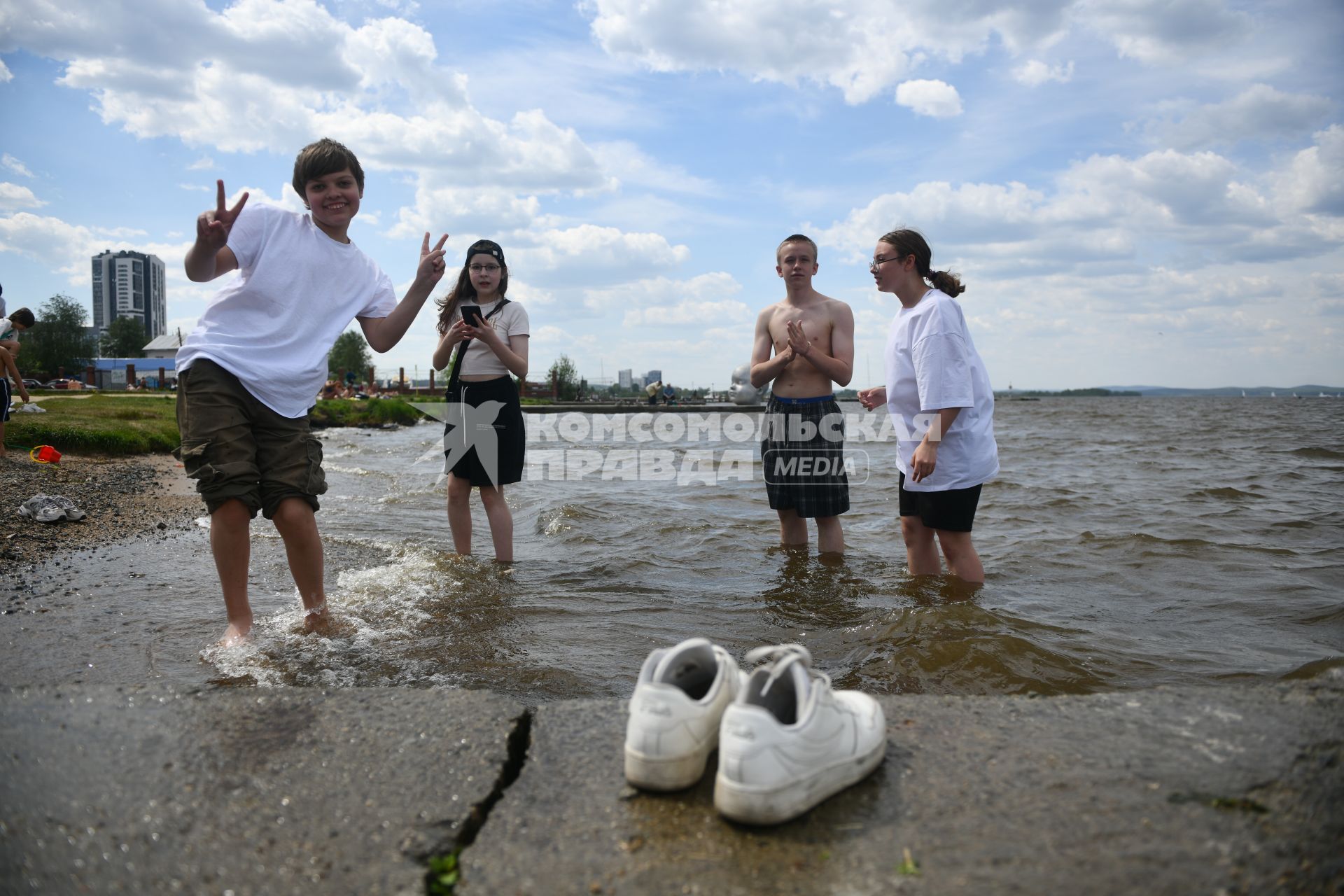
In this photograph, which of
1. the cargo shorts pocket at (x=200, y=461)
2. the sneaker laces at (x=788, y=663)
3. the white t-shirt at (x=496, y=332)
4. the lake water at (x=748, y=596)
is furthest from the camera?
the white t-shirt at (x=496, y=332)

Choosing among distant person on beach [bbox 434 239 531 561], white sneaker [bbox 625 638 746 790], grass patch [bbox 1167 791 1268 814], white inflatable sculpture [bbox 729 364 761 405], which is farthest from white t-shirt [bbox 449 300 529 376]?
white inflatable sculpture [bbox 729 364 761 405]

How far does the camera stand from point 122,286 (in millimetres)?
124750

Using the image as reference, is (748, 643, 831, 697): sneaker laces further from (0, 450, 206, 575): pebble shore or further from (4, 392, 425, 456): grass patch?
(4, 392, 425, 456): grass patch

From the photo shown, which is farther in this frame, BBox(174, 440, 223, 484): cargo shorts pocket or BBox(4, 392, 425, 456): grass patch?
BBox(4, 392, 425, 456): grass patch

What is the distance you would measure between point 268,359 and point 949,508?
10.9 ft

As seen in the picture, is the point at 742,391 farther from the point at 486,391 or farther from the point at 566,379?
the point at 486,391

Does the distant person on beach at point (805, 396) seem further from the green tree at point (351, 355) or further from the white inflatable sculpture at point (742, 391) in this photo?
the green tree at point (351, 355)

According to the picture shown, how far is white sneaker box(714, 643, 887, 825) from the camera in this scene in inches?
63.2

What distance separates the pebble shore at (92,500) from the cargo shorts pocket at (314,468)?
6.48 feet

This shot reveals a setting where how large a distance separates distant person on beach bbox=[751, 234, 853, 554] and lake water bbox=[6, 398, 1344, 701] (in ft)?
1.66

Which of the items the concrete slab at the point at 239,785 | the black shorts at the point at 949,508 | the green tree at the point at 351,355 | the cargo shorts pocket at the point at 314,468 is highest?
the green tree at the point at 351,355

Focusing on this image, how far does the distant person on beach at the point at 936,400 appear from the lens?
3.89m

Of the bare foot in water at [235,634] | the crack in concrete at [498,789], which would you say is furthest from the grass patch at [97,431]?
the crack in concrete at [498,789]

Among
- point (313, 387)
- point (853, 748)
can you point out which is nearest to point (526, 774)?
point (853, 748)
